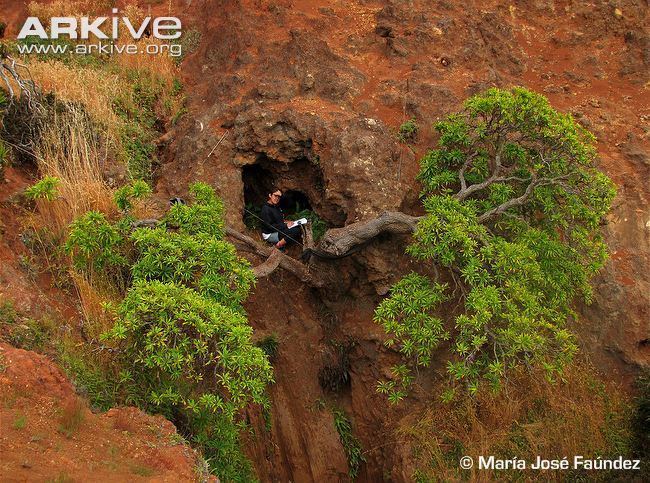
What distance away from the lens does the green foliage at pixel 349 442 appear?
293 inches

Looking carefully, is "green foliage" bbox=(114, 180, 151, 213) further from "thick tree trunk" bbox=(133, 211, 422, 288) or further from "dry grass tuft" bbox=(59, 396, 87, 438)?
"dry grass tuft" bbox=(59, 396, 87, 438)

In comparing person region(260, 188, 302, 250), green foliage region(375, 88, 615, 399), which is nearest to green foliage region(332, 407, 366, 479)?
green foliage region(375, 88, 615, 399)

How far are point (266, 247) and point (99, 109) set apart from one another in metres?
2.97

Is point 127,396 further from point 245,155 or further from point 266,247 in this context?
point 245,155

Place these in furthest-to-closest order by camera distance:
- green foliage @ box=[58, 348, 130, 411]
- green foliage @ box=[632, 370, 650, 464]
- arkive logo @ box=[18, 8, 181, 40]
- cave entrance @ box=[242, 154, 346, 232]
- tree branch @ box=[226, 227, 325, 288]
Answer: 1. arkive logo @ box=[18, 8, 181, 40]
2. cave entrance @ box=[242, 154, 346, 232]
3. tree branch @ box=[226, 227, 325, 288]
4. green foliage @ box=[632, 370, 650, 464]
5. green foliage @ box=[58, 348, 130, 411]

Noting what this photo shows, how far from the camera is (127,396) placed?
215 inches

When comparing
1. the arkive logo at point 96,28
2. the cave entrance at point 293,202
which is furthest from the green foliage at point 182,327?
the arkive logo at point 96,28

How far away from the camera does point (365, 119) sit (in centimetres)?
833

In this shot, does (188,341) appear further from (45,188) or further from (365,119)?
(365,119)

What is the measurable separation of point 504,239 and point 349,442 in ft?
9.47

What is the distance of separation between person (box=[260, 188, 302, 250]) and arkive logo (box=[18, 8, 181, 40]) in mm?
4275

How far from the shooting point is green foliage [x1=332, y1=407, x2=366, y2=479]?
7449 millimetres

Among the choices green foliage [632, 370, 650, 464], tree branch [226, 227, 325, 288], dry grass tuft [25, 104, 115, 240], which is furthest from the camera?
tree branch [226, 227, 325, 288]

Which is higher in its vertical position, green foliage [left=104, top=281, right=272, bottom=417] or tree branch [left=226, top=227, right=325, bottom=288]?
tree branch [left=226, top=227, right=325, bottom=288]
